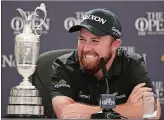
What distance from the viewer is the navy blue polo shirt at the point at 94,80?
3.31 m

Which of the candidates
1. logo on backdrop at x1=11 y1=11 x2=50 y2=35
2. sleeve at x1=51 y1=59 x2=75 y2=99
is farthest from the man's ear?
logo on backdrop at x1=11 y1=11 x2=50 y2=35

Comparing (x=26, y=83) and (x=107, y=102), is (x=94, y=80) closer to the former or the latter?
(x=26, y=83)

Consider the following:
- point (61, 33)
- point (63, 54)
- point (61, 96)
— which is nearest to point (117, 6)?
point (61, 33)

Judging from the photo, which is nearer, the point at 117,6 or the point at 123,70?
the point at 123,70

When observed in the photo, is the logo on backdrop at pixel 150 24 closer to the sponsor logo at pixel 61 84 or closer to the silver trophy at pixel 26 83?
the sponsor logo at pixel 61 84

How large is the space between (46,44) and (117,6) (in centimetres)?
79

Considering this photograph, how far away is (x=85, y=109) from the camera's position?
9.64 feet

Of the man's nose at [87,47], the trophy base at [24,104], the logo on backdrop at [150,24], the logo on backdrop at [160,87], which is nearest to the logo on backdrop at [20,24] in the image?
the logo on backdrop at [150,24]

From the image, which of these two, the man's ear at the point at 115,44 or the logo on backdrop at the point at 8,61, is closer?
the man's ear at the point at 115,44

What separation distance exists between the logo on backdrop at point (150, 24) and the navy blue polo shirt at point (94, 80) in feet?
5.99

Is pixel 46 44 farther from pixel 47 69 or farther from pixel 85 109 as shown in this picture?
pixel 85 109

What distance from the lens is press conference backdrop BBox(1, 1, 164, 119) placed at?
5156mm

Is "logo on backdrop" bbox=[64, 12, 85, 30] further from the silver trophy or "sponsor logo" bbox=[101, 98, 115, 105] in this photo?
"sponsor logo" bbox=[101, 98, 115, 105]

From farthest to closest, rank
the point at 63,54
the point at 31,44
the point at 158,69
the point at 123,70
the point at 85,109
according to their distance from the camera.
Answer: the point at 158,69 → the point at 63,54 → the point at 123,70 → the point at 85,109 → the point at 31,44
